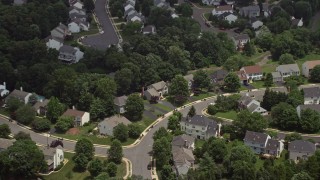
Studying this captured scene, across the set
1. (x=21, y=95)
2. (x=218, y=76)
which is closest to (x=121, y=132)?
(x=21, y=95)

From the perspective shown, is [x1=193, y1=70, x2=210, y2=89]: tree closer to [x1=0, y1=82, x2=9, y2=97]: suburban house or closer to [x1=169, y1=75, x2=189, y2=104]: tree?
[x1=169, y1=75, x2=189, y2=104]: tree

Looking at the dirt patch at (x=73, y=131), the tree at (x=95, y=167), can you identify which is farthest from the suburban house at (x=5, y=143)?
the tree at (x=95, y=167)

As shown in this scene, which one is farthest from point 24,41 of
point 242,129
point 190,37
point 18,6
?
point 242,129

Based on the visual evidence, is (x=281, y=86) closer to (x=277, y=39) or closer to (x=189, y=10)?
(x=277, y=39)

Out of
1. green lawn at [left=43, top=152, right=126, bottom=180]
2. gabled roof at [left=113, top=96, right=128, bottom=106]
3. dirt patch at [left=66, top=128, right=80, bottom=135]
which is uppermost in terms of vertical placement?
gabled roof at [left=113, top=96, right=128, bottom=106]

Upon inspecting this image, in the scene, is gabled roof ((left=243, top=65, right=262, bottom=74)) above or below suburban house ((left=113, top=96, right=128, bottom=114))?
above

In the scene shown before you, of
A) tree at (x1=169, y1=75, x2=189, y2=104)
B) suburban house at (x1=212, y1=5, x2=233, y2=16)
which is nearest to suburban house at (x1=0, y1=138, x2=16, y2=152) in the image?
tree at (x1=169, y1=75, x2=189, y2=104)
